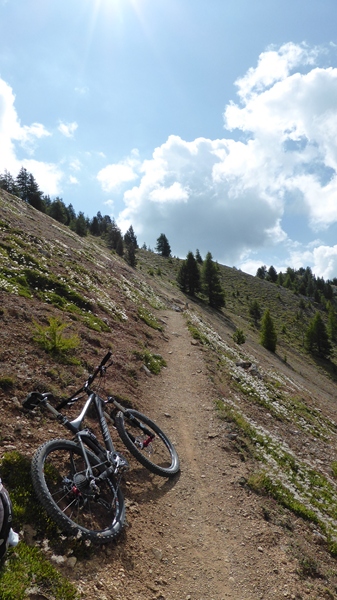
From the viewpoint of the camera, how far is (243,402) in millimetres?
18562

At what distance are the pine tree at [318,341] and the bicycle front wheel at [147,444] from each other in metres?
85.6

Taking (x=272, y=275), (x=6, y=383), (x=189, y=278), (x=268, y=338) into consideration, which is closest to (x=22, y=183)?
(x=189, y=278)

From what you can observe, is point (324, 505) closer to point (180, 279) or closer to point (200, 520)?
point (200, 520)

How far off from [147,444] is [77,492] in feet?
12.5

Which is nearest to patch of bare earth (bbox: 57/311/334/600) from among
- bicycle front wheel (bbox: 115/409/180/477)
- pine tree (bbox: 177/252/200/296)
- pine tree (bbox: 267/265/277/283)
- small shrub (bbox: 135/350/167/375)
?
bicycle front wheel (bbox: 115/409/180/477)

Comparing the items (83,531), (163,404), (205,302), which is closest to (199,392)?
(163,404)

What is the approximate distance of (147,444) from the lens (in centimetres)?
991

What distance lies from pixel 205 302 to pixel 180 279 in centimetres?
879

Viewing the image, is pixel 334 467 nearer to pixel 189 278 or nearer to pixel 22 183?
pixel 189 278

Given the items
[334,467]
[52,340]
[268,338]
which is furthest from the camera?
[268,338]

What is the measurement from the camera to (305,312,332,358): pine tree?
286 ft

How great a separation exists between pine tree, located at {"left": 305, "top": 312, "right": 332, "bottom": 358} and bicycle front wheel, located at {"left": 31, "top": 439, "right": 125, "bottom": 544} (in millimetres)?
89584

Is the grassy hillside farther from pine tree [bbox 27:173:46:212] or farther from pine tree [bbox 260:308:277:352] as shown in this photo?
pine tree [bbox 27:173:46:212]

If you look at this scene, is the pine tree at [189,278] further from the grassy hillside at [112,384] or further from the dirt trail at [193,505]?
the dirt trail at [193,505]
